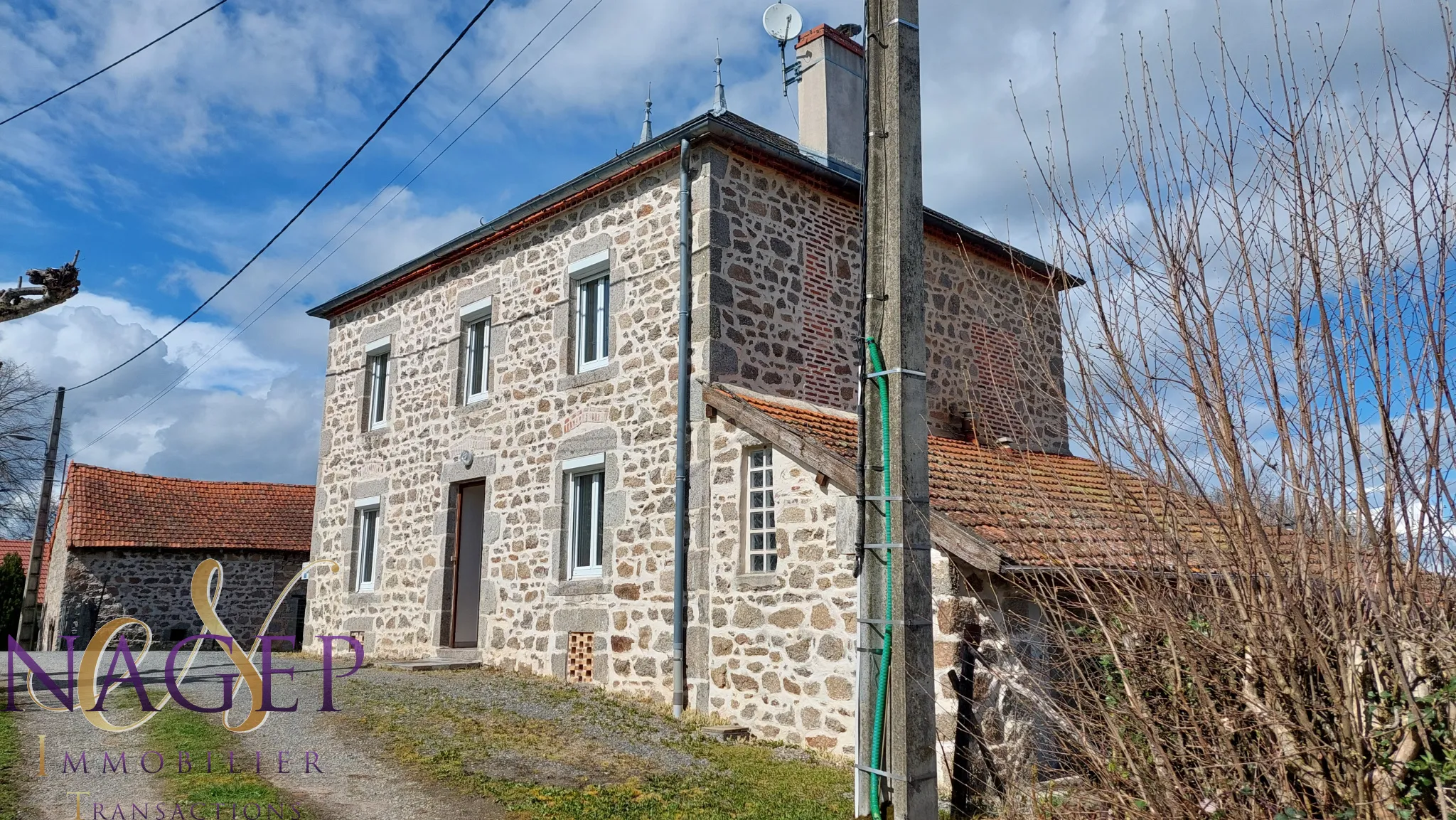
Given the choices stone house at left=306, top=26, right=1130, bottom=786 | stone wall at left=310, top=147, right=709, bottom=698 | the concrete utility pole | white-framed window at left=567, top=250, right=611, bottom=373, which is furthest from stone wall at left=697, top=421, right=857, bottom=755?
the concrete utility pole

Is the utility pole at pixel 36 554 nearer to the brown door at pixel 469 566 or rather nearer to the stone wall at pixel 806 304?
the brown door at pixel 469 566

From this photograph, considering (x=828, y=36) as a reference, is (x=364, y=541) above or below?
below

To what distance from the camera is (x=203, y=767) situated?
19.6 ft

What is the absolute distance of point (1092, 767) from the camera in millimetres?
3883

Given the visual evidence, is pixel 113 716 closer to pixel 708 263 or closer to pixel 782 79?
pixel 708 263

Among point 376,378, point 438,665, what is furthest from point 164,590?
point 438,665

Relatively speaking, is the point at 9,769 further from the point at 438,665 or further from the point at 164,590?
the point at 164,590

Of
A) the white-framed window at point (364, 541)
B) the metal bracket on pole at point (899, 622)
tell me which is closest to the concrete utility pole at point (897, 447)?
the metal bracket on pole at point (899, 622)

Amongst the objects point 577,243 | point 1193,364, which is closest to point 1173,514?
point 1193,364

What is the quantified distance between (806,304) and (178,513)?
49.1 feet

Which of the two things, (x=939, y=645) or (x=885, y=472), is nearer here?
(x=885, y=472)

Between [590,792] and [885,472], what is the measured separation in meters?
2.89

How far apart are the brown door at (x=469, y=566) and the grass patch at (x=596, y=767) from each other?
3686 millimetres

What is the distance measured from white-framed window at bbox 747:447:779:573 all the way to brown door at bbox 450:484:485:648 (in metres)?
4.88
